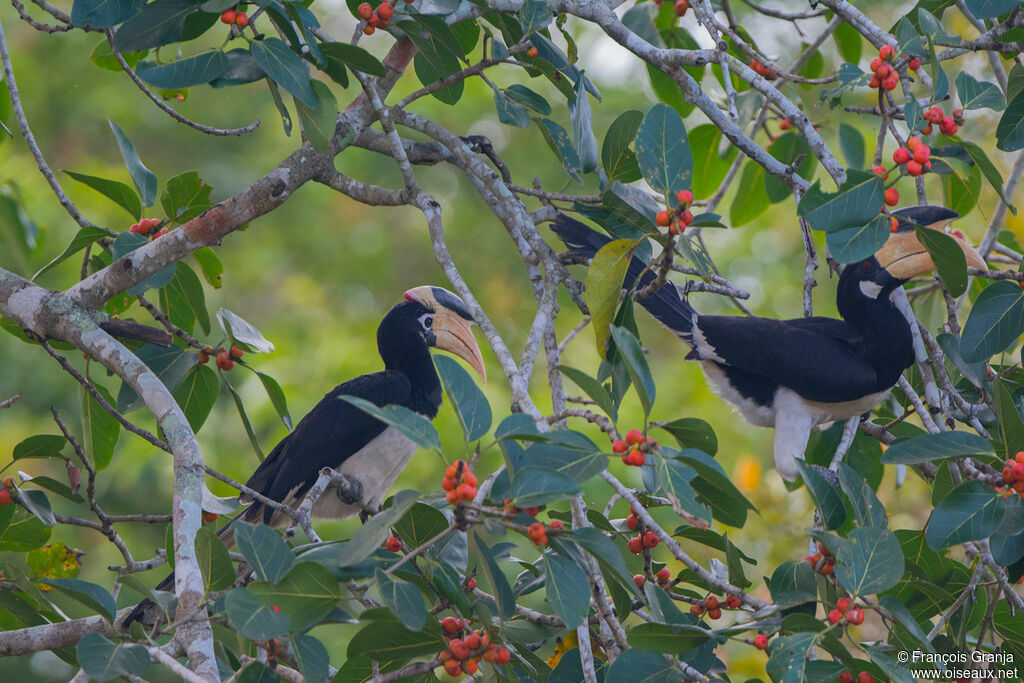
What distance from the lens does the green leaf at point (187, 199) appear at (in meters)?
1.95

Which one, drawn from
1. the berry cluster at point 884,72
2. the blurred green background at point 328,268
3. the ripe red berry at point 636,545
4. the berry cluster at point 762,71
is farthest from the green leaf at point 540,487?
the blurred green background at point 328,268

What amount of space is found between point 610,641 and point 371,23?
109 centimetres

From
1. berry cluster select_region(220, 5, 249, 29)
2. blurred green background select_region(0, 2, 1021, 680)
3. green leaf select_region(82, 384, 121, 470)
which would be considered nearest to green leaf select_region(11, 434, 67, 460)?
green leaf select_region(82, 384, 121, 470)

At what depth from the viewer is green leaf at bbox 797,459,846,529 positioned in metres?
1.34

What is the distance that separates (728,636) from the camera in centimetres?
123

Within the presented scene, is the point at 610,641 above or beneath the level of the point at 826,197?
beneath

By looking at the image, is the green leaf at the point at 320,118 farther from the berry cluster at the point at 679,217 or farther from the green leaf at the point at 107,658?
the green leaf at the point at 107,658

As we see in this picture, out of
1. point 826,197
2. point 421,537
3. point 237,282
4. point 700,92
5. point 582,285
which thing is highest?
point 700,92

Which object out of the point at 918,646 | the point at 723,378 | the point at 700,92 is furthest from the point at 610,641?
the point at 723,378

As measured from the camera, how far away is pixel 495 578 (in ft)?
4.13

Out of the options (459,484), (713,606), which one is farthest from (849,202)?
(459,484)

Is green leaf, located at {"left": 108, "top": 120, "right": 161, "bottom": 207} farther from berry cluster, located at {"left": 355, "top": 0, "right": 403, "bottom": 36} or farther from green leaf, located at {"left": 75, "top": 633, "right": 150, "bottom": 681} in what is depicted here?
green leaf, located at {"left": 75, "top": 633, "right": 150, "bottom": 681}

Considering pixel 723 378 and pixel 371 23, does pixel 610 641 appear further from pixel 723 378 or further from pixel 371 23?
pixel 723 378

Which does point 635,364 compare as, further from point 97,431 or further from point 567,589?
point 97,431
